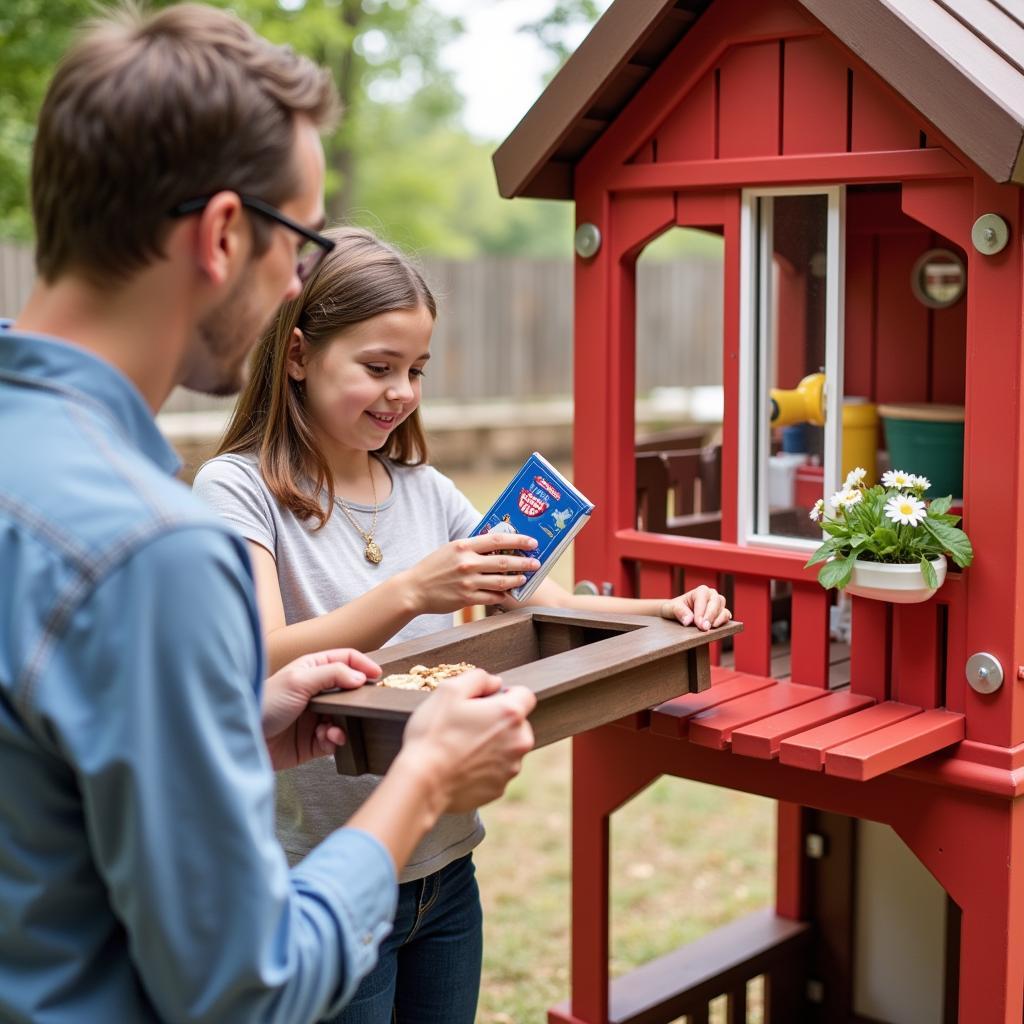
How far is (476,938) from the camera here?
97.6 inches

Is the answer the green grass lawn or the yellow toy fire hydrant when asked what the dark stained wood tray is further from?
→ the green grass lawn

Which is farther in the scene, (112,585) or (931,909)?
(931,909)

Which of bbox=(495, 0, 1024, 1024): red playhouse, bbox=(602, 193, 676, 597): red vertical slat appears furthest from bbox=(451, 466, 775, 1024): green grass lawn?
bbox=(602, 193, 676, 597): red vertical slat

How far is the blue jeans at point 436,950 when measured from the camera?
2.34 metres

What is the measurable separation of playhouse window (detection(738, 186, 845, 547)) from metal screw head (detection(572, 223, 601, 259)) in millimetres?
351

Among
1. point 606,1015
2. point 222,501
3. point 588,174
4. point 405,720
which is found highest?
point 588,174

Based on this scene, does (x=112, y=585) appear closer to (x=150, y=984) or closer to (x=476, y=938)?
(x=150, y=984)

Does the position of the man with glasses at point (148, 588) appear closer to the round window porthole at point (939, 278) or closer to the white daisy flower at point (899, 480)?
the white daisy flower at point (899, 480)

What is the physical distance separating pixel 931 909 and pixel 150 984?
2.94 metres

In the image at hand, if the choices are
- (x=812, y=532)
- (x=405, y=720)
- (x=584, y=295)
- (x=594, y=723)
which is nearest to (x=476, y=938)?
(x=594, y=723)

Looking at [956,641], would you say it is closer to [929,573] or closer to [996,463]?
[929,573]

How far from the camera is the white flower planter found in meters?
2.49

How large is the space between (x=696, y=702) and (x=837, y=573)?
383mm

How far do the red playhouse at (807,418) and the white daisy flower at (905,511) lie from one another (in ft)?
0.31
